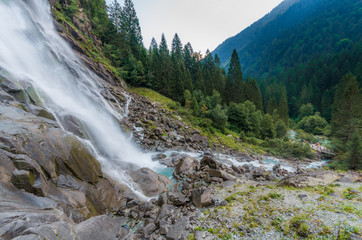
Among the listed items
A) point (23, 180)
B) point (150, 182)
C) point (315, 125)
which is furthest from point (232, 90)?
point (23, 180)

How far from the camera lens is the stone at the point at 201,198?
909 centimetres

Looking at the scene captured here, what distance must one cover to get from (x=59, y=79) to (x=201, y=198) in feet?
75.6

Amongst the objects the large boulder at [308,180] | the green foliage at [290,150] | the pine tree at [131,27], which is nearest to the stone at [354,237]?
the large boulder at [308,180]

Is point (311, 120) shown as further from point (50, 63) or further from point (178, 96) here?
point (50, 63)

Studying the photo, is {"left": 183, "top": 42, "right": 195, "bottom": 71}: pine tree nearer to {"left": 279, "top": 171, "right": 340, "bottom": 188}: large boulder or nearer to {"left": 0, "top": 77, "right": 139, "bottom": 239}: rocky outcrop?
{"left": 279, "top": 171, "right": 340, "bottom": 188}: large boulder

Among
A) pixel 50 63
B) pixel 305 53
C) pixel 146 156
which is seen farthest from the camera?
pixel 305 53

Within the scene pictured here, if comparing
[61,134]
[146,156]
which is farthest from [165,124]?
[61,134]

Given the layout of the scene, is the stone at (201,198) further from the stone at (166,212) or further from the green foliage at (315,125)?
the green foliage at (315,125)

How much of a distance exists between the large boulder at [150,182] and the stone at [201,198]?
3.30 m

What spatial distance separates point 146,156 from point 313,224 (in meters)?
15.3

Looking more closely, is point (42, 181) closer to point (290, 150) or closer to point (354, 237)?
point (354, 237)

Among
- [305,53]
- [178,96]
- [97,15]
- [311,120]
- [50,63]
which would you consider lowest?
[50,63]

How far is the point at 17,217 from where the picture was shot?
420 cm

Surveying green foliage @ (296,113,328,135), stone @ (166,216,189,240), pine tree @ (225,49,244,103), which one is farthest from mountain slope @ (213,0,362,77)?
stone @ (166,216,189,240)
